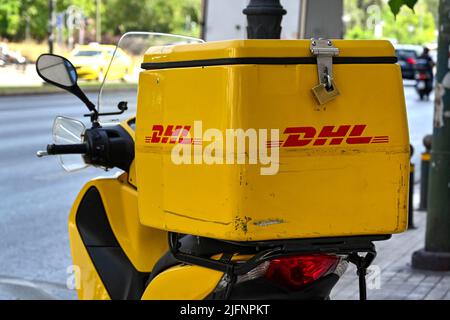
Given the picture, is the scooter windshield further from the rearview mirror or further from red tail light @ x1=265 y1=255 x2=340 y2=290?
red tail light @ x1=265 y1=255 x2=340 y2=290

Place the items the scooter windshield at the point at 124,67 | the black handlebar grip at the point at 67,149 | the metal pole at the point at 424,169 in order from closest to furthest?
the black handlebar grip at the point at 67,149, the scooter windshield at the point at 124,67, the metal pole at the point at 424,169

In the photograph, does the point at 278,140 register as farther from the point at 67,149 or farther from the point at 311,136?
the point at 67,149

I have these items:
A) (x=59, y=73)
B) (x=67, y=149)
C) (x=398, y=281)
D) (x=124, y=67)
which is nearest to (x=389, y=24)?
(x=398, y=281)

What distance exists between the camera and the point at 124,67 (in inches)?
164

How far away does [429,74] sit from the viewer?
33.3 meters

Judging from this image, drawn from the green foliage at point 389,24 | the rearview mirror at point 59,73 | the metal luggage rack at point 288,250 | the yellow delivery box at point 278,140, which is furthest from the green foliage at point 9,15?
the metal luggage rack at point 288,250

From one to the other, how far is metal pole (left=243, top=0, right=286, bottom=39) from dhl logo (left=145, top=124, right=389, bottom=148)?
2.06 m

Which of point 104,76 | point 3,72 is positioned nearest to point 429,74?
point 3,72

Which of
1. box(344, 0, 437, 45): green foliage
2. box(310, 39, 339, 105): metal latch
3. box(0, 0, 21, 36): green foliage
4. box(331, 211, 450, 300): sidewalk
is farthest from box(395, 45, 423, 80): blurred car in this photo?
box(310, 39, 339, 105): metal latch

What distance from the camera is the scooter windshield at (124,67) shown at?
405cm

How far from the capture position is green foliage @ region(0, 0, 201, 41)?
58125 mm

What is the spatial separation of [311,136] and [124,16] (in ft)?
236

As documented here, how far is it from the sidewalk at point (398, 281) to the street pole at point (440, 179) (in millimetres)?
135

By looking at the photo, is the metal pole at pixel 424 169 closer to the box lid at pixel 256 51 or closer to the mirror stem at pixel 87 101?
the mirror stem at pixel 87 101
